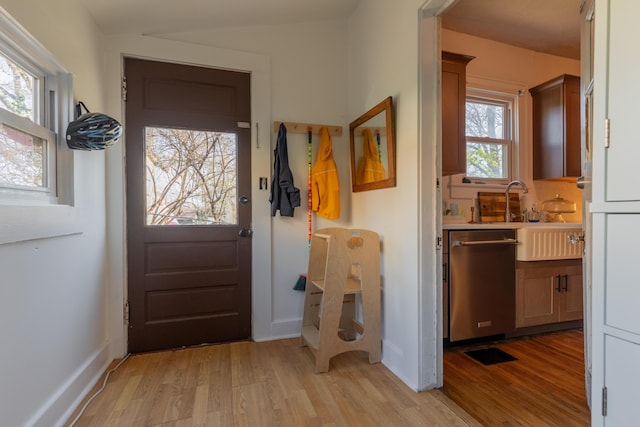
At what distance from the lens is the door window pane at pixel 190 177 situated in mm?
2383

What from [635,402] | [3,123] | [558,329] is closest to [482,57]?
[558,329]

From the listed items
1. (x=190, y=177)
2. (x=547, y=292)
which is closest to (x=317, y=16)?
(x=190, y=177)

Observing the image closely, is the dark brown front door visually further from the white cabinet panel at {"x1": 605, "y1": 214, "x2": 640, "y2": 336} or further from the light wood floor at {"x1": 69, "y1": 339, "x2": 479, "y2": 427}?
the white cabinet panel at {"x1": 605, "y1": 214, "x2": 640, "y2": 336}

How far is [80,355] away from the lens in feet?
5.95

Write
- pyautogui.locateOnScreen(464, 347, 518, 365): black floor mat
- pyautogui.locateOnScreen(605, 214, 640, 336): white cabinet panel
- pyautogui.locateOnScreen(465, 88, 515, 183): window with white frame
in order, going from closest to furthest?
pyautogui.locateOnScreen(605, 214, 640, 336): white cabinet panel < pyautogui.locateOnScreen(464, 347, 518, 365): black floor mat < pyautogui.locateOnScreen(465, 88, 515, 183): window with white frame

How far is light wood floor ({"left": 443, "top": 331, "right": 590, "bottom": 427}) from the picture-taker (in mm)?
1618

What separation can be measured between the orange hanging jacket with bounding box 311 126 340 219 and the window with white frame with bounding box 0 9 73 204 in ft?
5.33

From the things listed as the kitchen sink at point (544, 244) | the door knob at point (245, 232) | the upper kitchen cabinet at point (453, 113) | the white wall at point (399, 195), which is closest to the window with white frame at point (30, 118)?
the door knob at point (245, 232)

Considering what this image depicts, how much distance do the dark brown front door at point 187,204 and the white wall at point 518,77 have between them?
189 cm

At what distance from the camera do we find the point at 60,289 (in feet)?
5.33

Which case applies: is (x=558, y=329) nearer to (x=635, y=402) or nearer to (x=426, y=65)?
(x=635, y=402)

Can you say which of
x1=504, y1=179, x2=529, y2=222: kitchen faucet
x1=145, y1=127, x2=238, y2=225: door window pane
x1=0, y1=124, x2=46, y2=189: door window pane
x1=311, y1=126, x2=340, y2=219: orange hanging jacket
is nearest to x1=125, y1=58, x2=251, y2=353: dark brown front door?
x1=145, y1=127, x2=238, y2=225: door window pane

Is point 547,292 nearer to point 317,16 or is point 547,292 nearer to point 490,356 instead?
point 490,356

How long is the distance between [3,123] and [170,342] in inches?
68.4
